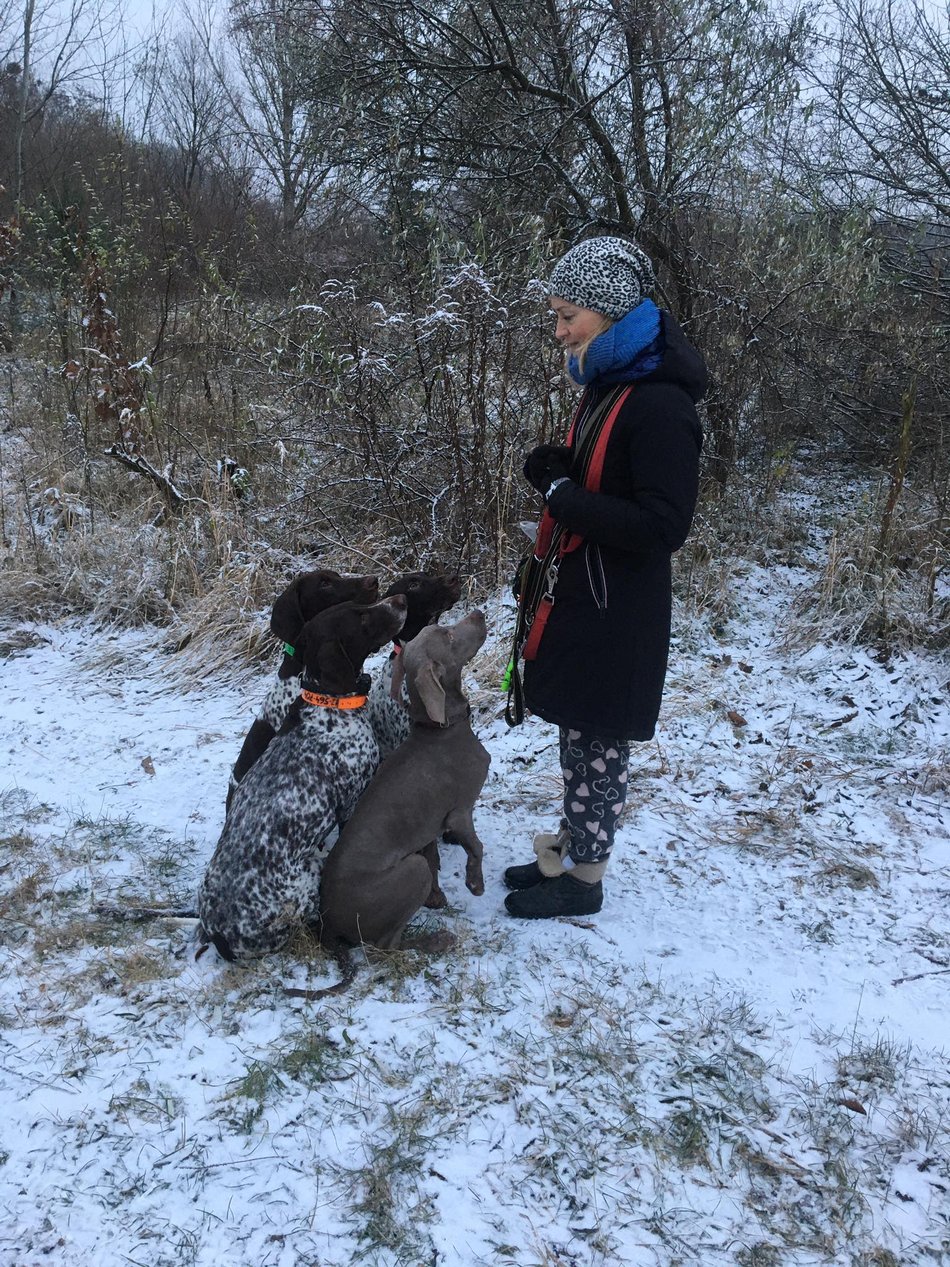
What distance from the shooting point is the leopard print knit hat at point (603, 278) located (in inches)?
110

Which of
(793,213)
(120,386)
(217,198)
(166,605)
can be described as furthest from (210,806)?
(217,198)

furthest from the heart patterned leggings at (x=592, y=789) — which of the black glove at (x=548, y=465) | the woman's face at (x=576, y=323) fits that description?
the woman's face at (x=576, y=323)

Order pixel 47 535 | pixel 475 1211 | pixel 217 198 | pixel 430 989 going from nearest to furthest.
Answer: pixel 475 1211, pixel 430 989, pixel 47 535, pixel 217 198

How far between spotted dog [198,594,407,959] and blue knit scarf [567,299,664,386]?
42.3 inches

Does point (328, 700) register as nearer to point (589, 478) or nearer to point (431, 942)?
point (431, 942)

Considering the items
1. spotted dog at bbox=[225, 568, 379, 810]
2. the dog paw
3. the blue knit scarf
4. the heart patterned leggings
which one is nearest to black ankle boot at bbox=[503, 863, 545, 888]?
the heart patterned leggings

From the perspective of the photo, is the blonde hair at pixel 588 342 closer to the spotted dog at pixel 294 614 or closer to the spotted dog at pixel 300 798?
the spotted dog at pixel 300 798

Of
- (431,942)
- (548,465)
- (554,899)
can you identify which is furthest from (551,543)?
(431,942)

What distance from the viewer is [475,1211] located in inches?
93.0

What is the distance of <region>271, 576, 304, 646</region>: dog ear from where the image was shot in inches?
144

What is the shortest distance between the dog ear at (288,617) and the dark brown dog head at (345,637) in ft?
1.22

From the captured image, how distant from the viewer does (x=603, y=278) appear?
2803 millimetres

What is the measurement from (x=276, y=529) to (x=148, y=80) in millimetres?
11235

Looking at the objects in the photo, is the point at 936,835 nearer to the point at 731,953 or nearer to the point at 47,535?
the point at 731,953
